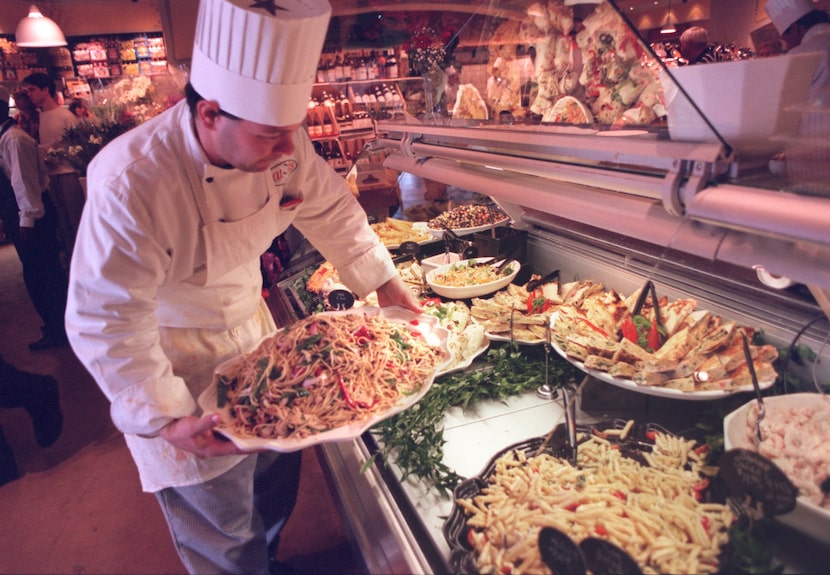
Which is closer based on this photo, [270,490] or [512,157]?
[512,157]

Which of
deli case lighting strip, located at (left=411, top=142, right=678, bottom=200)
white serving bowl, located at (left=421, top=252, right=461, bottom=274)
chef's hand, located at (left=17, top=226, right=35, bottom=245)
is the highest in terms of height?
deli case lighting strip, located at (left=411, top=142, right=678, bottom=200)

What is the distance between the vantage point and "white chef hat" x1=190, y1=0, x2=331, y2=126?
1.63 m

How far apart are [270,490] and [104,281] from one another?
5.40 ft

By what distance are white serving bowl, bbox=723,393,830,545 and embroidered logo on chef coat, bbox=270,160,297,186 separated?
1.80m

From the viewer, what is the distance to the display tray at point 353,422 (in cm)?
150

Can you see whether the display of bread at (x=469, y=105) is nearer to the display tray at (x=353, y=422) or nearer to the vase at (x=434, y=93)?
the vase at (x=434, y=93)

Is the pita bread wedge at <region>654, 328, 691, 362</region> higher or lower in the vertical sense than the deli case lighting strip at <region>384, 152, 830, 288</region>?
lower

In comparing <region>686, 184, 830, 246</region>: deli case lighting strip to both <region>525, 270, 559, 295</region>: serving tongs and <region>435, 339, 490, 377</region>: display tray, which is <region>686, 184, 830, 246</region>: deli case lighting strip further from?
<region>525, 270, 559, 295</region>: serving tongs

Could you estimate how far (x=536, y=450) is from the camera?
5.40 feet

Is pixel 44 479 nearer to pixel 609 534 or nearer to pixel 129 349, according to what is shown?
pixel 129 349

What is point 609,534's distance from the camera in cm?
127

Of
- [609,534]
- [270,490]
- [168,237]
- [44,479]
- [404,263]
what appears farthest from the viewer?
[44,479]

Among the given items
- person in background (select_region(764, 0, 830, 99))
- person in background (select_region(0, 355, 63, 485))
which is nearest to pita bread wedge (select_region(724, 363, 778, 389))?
person in background (select_region(764, 0, 830, 99))

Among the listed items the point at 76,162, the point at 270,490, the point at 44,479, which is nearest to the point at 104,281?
the point at 270,490
